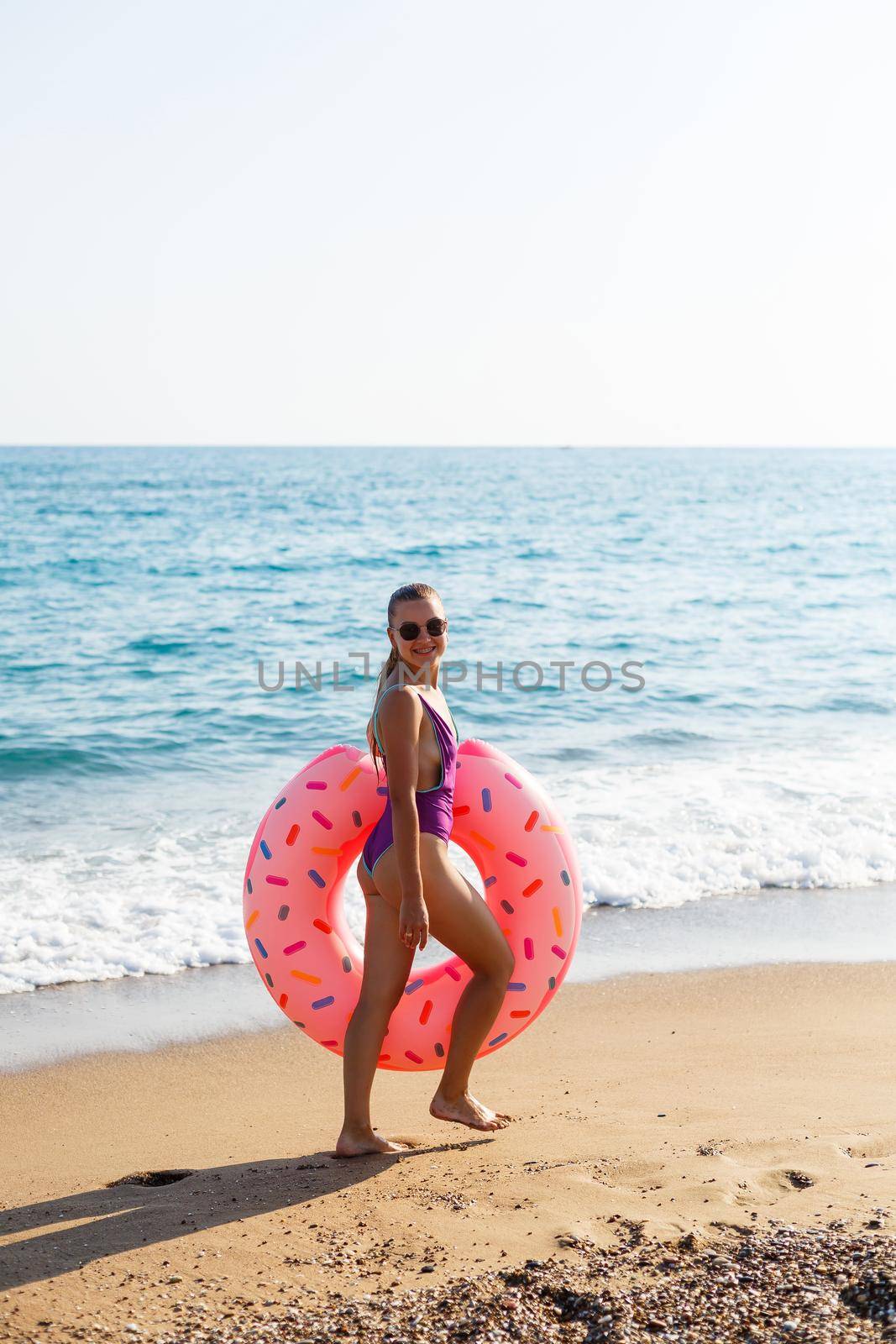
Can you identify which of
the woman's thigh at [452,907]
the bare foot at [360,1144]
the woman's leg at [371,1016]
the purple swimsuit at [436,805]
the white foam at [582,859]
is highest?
the purple swimsuit at [436,805]

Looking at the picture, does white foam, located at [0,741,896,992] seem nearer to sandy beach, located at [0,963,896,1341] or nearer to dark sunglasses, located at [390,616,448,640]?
sandy beach, located at [0,963,896,1341]

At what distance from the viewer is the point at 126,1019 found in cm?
482

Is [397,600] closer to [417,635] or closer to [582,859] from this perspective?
[417,635]

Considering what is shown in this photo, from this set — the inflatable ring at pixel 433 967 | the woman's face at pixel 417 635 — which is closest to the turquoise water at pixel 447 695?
the inflatable ring at pixel 433 967

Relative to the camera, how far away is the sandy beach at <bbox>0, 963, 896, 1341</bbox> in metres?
2.45

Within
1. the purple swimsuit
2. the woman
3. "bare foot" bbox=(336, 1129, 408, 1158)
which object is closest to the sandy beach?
"bare foot" bbox=(336, 1129, 408, 1158)

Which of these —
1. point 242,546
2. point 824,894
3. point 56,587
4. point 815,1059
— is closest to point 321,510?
point 242,546

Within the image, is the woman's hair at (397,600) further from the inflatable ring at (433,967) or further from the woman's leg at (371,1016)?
the woman's leg at (371,1016)

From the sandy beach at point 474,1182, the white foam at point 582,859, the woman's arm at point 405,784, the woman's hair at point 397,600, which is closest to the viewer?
the sandy beach at point 474,1182

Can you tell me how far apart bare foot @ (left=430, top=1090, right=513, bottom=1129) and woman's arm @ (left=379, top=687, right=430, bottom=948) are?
2.10ft

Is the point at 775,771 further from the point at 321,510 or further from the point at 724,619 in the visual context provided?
the point at 321,510

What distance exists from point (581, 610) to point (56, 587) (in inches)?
309

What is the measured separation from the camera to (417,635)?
10.9ft

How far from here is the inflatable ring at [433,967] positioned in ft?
11.6
